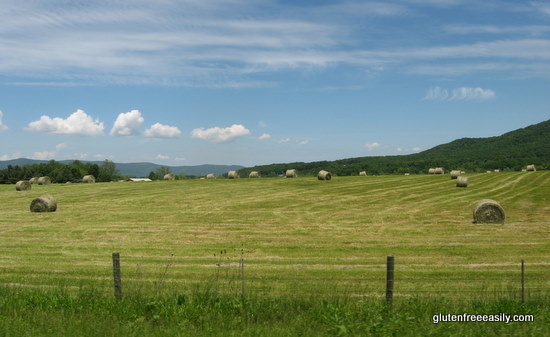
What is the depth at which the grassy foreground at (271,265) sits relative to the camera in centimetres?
1033

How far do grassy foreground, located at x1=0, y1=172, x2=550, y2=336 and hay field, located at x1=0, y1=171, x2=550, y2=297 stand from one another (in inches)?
3.3

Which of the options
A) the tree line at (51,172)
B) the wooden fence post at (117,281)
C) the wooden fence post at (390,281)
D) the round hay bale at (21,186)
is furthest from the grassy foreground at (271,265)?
the tree line at (51,172)

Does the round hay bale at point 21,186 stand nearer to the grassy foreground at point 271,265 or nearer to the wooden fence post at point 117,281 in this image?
the grassy foreground at point 271,265

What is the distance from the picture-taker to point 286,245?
2133 cm

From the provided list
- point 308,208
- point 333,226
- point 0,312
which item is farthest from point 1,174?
point 0,312

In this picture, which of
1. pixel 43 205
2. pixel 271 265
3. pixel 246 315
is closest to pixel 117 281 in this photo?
pixel 246 315

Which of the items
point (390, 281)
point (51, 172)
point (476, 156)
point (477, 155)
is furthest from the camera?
point (477, 155)

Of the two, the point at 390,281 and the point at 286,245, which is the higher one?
the point at 390,281

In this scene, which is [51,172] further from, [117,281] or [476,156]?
[117,281]

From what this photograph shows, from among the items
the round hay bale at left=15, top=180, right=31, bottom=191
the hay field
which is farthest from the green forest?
the hay field

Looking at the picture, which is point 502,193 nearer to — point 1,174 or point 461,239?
point 461,239

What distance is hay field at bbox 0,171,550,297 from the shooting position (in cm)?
1482

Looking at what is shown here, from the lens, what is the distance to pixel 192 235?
79.4ft

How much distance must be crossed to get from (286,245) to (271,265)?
403 centimetres
